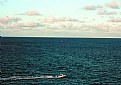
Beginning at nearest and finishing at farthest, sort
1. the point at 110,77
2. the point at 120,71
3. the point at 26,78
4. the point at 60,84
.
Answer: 1. the point at 60,84
2. the point at 26,78
3. the point at 110,77
4. the point at 120,71

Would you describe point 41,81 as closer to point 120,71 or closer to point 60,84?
point 60,84

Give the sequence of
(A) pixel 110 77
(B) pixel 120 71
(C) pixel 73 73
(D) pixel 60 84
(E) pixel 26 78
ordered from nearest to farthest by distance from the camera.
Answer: (D) pixel 60 84, (E) pixel 26 78, (A) pixel 110 77, (C) pixel 73 73, (B) pixel 120 71

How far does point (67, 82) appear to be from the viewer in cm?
9731

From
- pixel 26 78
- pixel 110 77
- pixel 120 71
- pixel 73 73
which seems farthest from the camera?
pixel 120 71

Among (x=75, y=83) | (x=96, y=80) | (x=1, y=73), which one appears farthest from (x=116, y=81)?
(x=1, y=73)

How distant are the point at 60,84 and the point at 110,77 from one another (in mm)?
23741

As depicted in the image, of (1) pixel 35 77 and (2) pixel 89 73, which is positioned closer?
(1) pixel 35 77

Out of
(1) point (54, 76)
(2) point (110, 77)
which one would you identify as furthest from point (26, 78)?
(2) point (110, 77)

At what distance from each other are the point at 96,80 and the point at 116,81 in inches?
253

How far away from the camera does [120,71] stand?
413 ft

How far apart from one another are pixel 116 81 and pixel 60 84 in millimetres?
19908

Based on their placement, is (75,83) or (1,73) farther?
(1,73)

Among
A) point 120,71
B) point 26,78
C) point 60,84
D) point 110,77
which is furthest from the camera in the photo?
point 120,71

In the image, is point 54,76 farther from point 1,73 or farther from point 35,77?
point 1,73
